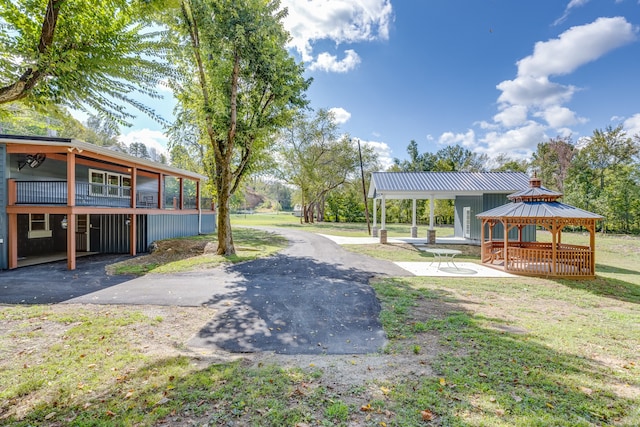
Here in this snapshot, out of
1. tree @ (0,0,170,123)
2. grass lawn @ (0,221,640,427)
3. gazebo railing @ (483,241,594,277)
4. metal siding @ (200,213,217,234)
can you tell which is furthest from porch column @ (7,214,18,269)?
gazebo railing @ (483,241,594,277)

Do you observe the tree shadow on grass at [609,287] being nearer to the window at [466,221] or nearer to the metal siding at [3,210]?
the window at [466,221]

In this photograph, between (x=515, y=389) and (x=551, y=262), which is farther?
(x=551, y=262)

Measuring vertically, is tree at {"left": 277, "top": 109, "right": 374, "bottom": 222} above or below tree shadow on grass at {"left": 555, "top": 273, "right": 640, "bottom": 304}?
above

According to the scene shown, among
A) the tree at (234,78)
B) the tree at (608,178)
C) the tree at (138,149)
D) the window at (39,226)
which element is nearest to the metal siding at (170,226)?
the window at (39,226)

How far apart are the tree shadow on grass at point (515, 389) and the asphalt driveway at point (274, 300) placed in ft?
4.17

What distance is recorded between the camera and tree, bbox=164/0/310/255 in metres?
10.3

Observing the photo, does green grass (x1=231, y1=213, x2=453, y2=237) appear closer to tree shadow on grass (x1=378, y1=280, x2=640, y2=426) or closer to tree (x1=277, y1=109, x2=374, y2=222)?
tree (x1=277, y1=109, x2=374, y2=222)

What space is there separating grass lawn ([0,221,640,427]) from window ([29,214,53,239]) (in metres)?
9.79

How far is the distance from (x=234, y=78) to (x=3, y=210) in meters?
9.99

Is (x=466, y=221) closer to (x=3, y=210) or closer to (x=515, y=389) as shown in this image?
(x=515, y=389)

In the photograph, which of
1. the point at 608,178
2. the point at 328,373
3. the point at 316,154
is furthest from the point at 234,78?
the point at 608,178

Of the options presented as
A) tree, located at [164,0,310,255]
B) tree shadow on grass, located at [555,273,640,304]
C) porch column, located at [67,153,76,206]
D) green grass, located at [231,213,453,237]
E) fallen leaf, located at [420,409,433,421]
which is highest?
tree, located at [164,0,310,255]

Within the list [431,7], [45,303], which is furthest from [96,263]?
[431,7]

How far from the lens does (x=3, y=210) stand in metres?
10.3
